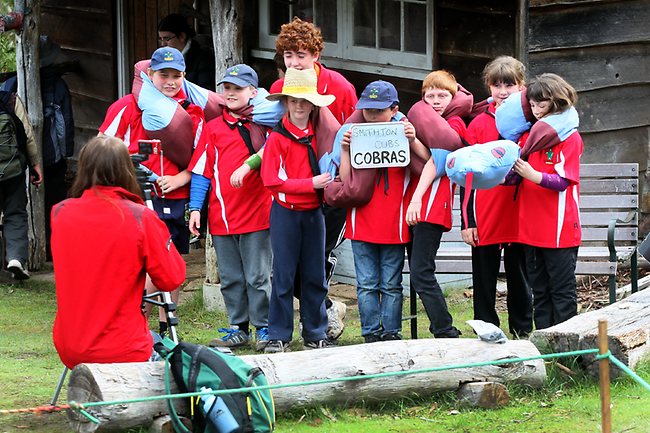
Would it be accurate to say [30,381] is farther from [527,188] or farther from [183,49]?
[183,49]

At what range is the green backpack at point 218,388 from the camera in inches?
209

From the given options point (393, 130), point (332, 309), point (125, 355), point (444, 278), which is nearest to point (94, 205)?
point (125, 355)

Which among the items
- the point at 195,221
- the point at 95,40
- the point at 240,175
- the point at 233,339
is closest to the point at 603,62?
the point at 240,175

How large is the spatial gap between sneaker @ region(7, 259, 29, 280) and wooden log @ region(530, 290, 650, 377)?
16.6 feet

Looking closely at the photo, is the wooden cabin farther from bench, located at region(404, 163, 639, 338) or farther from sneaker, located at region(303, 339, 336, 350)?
sneaker, located at region(303, 339, 336, 350)

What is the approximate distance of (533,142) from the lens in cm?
707

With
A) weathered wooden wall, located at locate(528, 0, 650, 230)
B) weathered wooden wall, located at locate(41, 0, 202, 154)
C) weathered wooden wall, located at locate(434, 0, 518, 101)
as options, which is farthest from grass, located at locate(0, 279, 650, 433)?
weathered wooden wall, located at locate(41, 0, 202, 154)

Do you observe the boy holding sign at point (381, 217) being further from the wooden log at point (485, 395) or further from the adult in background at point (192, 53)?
the adult in background at point (192, 53)

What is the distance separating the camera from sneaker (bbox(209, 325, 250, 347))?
770 centimetres

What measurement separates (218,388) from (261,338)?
7.50 ft

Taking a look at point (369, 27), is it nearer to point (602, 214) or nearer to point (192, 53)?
point (192, 53)

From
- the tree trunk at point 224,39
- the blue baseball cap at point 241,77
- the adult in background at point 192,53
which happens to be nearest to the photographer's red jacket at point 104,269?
the blue baseball cap at point 241,77

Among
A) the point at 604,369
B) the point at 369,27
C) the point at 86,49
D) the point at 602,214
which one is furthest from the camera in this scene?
the point at 86,49

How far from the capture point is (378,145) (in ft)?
23.5
